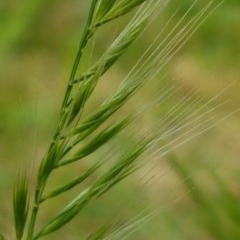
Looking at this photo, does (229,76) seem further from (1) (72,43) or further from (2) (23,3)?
(2) (23,3)

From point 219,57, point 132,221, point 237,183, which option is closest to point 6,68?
point 219,57

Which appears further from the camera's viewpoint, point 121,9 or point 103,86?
point 103,86

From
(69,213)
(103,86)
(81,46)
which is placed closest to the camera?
(81,46)

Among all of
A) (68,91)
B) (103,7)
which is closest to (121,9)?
(103,7)

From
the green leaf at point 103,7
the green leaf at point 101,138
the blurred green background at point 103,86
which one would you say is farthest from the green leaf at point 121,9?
the blurred green background at point 103,86

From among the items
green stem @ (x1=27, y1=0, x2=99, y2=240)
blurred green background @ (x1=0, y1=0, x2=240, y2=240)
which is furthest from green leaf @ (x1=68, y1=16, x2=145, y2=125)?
blurred green background @ (x1=0, y1=0, x2=240, y2=240)

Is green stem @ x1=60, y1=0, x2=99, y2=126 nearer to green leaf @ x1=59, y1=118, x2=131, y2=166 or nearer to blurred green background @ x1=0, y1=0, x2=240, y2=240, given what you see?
green leaf @ x1=59, y1=118, x2=131, y2=166

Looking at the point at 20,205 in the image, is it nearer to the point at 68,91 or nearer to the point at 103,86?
the point at 68,91

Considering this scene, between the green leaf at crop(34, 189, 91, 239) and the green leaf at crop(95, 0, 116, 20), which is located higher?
the green leaf at crop(95, 0, 116, 20)

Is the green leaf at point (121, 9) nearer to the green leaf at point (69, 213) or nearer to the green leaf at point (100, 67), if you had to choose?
the green leaf at point (100, 67)
